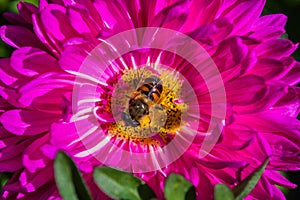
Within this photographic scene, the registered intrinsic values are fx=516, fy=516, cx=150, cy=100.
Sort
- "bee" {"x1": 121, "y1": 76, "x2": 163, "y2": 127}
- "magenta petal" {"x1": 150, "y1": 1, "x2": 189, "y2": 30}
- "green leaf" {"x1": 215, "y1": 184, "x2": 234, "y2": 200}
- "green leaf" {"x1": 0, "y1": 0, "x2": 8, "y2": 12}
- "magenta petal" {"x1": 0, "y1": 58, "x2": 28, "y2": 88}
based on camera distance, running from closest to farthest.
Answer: "green leaf" {"x1": 215, "y1": 184, "x2": 234, "y2": 200} → "magenta petal" {"x1": 150, "y1": 1, "x2": 189, "y2": 30} → "magenta petal" {"x1": 0, "y1": 58, "x2": 28, "y2": 88} → "bee" {"x1": 121, "y1": 76, "x2": 163, "y2": 127} → "green leaf" {"x1": 0, "y1": 0, "x2": 8, "y2": 12}

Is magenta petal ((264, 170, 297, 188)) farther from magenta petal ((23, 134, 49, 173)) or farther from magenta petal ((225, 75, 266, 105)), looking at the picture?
magenta petal ((23, 134, 49, 173))

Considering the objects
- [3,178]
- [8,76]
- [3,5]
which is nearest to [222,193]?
[8,76]

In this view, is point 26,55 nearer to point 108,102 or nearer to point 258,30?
point 108,102

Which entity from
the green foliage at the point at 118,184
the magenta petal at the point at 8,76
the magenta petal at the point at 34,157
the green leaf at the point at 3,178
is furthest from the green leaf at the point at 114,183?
the green leaf at the point at 3,178

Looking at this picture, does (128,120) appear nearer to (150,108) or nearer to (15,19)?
(150,108)

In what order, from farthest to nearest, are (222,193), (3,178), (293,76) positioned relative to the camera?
(3,178) → (293,76) → (222,193)

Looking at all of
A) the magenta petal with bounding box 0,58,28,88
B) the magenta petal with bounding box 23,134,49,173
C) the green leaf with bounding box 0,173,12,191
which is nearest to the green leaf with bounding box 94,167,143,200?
the magenta petal with bounding box 23,134,49,173

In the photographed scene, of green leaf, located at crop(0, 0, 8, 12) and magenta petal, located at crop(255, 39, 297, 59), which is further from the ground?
green leaf, located at crop(0, 0, 8, 12)
